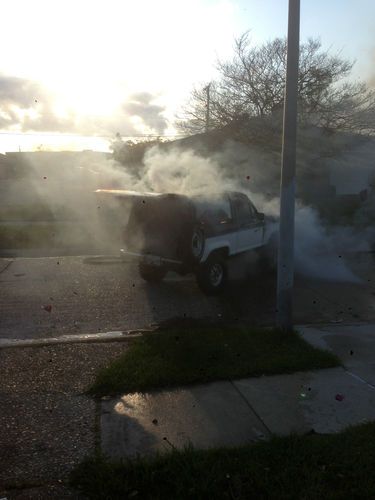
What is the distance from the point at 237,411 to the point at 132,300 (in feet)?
13.4

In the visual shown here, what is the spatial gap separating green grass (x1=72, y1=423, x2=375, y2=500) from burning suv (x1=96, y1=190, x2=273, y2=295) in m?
4.62

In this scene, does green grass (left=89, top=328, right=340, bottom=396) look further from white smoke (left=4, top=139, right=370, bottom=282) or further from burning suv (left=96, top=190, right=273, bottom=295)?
white smoke (left=4, top=139, right=370, bottom=282)

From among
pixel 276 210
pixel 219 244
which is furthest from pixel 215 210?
pixel 276 210

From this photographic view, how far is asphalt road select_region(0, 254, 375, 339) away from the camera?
691cm

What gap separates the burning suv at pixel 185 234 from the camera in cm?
789

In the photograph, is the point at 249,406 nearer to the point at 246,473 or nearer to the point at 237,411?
the point at 237,411

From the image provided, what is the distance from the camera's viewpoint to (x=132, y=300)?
801 centimetres

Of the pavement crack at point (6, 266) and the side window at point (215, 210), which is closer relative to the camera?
the side window at point (215, 210)

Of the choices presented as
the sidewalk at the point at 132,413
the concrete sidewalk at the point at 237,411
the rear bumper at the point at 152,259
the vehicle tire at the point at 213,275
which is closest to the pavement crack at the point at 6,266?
the rear bumper at the point at 152,259

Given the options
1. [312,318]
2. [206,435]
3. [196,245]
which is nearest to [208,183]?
[196,245]

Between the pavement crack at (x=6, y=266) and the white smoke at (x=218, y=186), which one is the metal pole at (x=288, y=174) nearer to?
the white smoke at (x=218, y=186)

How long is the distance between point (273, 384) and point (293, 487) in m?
1.68

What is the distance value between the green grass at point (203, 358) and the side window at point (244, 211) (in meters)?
3.34

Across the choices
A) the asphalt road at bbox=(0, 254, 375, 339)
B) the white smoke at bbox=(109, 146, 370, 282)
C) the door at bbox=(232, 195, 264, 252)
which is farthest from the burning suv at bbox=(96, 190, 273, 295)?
the white smoke at bbox=(109, 146, 370, 282)
